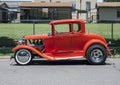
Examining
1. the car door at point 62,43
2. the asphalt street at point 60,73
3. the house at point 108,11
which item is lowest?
the asphalt street at point 60,73

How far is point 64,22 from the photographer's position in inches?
624

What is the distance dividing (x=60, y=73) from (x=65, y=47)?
270 cm

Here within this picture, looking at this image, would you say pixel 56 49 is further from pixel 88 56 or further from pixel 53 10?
pixel 53 10

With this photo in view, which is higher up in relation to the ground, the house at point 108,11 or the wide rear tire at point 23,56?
the house at point 108,11

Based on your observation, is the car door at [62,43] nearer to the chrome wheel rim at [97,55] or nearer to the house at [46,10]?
the chrome wheel rim at [97,55]

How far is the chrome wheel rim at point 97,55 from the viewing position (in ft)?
50.3

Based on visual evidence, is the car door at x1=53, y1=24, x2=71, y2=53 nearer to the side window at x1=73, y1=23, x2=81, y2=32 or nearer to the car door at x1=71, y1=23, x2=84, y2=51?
the car door at x1=71, y1=23, x2=84, y2=51

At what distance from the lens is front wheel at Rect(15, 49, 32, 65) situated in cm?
1527

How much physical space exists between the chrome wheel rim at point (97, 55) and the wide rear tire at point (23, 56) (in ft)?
7.59

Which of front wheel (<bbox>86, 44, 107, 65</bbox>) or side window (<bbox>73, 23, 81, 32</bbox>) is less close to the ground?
side window (<bbox>73, 23, 81, 32</bbox>)

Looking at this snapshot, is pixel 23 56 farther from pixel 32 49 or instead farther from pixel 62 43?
pixel 62 43

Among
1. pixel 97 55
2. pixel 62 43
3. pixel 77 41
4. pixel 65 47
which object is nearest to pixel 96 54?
pixel 97 55

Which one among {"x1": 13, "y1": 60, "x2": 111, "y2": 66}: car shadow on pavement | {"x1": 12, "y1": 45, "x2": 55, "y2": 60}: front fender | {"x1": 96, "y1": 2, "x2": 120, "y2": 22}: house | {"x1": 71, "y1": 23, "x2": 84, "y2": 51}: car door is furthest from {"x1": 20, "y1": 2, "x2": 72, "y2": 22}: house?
{"x1": 12, "y1": 45, "x2": 55, "y2": 60}: front fender

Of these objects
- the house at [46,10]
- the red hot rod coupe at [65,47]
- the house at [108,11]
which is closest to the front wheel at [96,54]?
the red hot rod coupe at [65,47]
